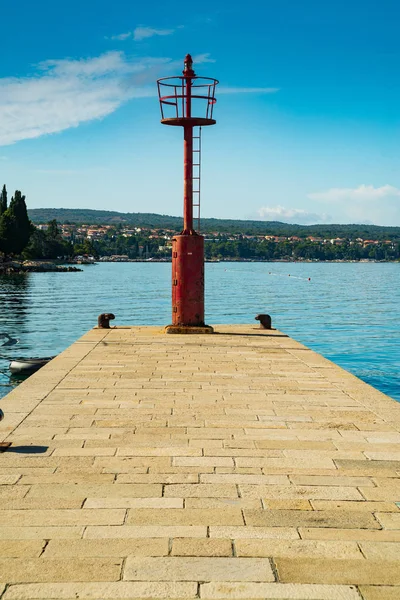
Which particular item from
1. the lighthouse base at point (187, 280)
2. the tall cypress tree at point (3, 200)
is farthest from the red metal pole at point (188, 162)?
the tall cypress tree at point (3, 200)

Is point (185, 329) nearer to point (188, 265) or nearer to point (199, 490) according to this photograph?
point (188, 265)

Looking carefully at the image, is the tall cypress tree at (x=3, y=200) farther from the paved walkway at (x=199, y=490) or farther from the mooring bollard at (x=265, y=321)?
the paved walkway at (x=199, y=490)

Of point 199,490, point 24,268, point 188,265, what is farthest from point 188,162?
point 24,268

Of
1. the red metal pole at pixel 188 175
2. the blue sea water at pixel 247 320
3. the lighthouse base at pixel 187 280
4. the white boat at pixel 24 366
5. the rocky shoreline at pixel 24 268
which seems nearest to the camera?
the lighthouse base at pixel 187 280

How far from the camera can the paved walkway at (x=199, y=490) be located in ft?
12.4

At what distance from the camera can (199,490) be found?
505 centimetres

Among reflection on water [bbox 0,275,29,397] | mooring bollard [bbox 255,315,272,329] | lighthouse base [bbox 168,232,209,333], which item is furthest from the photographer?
reflection on water [bbox 0,275,29,397]

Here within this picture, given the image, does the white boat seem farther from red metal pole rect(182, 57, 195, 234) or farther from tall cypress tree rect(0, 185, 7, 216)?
tall cypress tree rect(0, 185, 7, 216)

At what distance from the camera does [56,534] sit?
4.29 metres

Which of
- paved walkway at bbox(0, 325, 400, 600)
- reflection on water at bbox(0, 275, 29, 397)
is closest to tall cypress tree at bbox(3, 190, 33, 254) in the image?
reflection on water at bbox(0, 275, 29, 397)

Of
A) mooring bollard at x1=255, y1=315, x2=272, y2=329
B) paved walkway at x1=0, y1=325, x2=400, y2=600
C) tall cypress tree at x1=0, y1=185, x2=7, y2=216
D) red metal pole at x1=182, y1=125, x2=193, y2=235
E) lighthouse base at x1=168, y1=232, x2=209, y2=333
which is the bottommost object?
mooring bollard at x1=255, y1=315, x2=272, y2=329

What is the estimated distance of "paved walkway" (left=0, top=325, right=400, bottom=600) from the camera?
148 inches

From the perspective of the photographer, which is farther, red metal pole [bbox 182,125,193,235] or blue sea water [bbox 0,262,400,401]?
blue sea water [bbox 0,262,400,401]

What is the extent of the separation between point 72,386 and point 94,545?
4883mm
